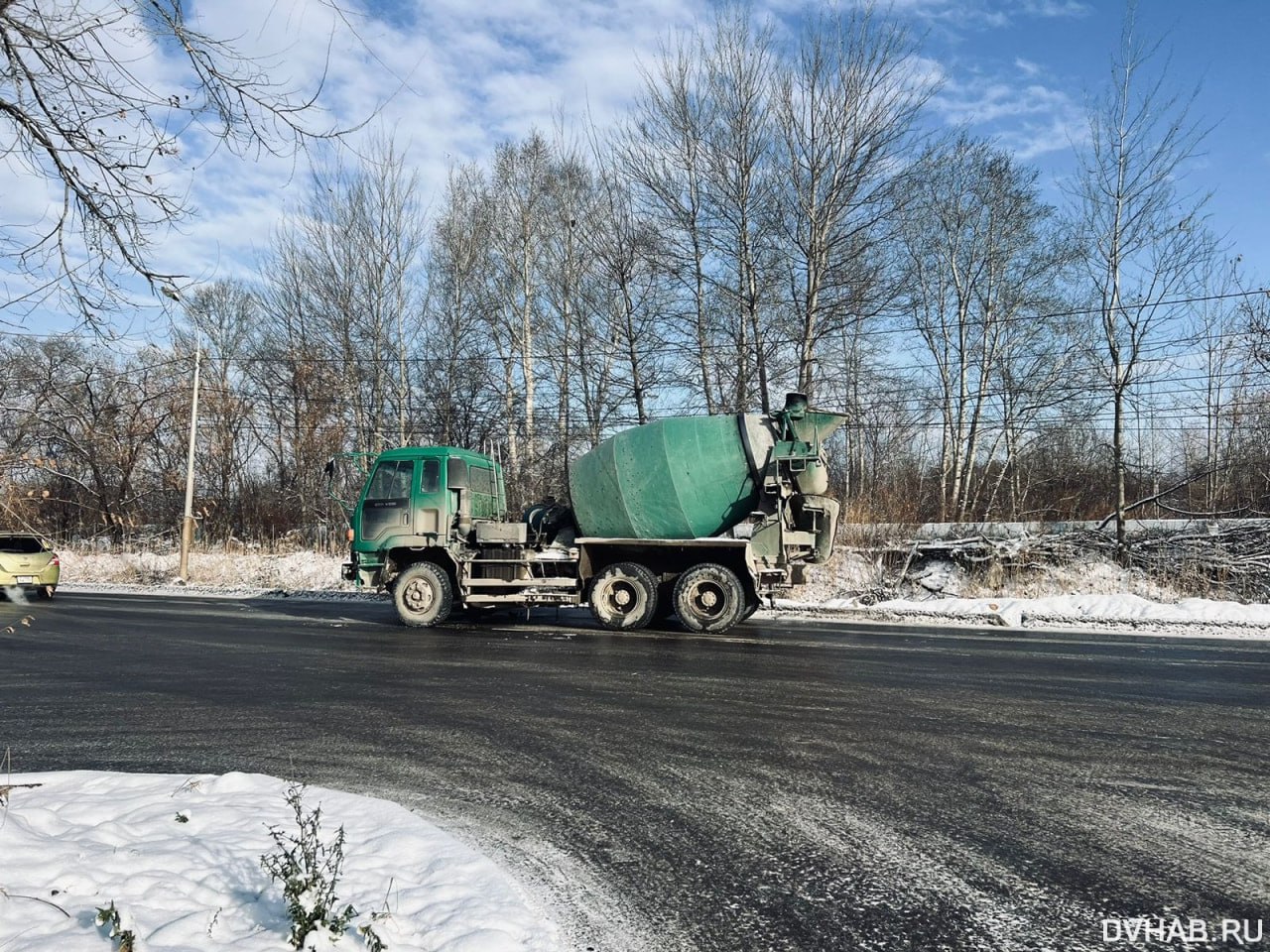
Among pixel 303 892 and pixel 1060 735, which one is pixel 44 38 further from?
pixel 1060 735

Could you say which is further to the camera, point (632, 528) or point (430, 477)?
point (430, 477)

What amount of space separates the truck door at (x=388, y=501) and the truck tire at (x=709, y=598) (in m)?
4.88

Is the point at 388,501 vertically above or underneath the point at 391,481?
underneath

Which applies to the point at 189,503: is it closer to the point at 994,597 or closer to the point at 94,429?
the point at 94,429

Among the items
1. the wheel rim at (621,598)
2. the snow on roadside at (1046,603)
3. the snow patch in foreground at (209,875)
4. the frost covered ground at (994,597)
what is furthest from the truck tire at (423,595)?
the snow patch in foreground at (209,875)

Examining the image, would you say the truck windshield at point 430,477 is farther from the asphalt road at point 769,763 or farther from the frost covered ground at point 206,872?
the frost covered ground at point 206,872

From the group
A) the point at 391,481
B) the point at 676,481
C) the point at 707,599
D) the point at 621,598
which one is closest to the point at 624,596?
the point at 621,598

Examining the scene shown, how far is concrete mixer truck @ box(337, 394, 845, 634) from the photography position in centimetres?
1268

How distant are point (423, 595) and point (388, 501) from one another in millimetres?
1727

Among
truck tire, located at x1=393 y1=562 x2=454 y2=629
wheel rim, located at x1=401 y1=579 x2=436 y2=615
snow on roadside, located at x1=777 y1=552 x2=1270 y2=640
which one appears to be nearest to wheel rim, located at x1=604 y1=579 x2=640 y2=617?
truck tire, located at x1=393 y1=562 x2=454 y2=629

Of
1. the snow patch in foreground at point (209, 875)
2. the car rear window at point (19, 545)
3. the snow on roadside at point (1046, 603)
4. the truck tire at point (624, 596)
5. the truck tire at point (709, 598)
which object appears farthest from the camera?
the car rear window at point (19, 545)

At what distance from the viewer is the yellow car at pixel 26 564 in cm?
1870

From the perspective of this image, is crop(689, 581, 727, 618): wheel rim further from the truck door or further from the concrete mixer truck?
the truck door

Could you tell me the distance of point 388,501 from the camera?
1409cm
